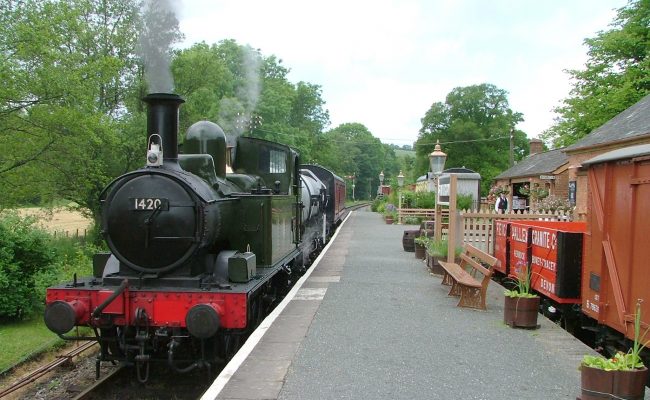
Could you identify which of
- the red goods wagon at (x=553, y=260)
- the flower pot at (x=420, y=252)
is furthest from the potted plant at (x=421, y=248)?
the red goods wagon at (x=553, y=260)

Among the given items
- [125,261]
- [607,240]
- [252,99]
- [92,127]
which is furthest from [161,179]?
[92,127]

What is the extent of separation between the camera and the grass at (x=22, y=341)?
318 inches

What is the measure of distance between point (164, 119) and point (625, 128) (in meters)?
16.5

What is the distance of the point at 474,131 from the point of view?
56.5 metres

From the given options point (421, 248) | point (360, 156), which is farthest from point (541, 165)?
point (360, 156)

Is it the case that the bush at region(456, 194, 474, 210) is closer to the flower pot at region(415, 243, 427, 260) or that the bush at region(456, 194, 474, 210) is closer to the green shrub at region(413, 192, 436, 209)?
the green shrub at region(413, 192, 436, 209)

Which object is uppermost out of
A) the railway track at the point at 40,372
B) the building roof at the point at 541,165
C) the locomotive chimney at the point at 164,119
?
the building roof at the point at 541,165

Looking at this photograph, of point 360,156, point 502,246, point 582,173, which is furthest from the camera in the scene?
point 360,156

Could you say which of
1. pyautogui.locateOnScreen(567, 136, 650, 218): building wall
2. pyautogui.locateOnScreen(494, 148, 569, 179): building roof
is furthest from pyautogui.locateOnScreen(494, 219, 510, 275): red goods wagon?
pyautogui.locateOnScreen(494, 148, 569, 179): building roof

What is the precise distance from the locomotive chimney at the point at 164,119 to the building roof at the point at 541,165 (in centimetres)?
2394

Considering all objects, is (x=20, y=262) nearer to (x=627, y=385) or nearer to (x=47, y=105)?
(x=47, y=105)

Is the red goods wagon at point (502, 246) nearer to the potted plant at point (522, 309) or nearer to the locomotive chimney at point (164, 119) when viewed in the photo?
the potted plant at point (522, 309)

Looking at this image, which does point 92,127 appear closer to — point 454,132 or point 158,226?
point 158,226

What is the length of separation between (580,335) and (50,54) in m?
14.1
